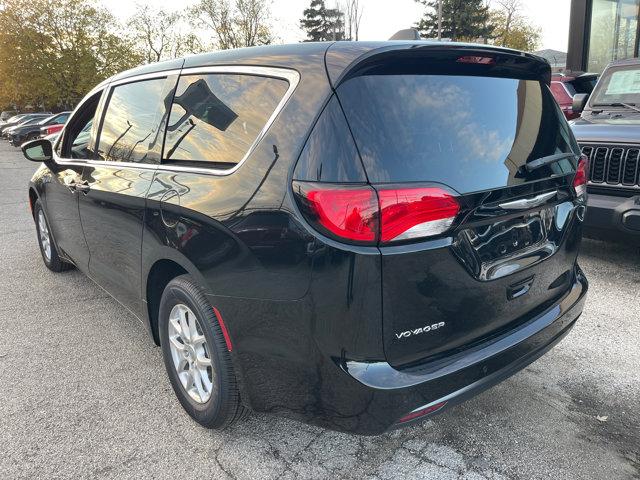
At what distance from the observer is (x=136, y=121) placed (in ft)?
9.87

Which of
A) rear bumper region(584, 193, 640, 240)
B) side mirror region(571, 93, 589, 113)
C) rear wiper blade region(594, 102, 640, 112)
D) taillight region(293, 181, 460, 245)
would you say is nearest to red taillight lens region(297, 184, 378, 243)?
taillight region(293, 181, 460, 245)

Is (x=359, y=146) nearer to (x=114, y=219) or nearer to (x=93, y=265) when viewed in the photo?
(x=114, y=219)

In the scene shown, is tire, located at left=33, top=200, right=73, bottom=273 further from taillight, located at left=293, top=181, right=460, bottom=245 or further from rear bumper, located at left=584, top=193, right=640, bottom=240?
rear bumper, located at left=584, top=193, right=640, bottom=240

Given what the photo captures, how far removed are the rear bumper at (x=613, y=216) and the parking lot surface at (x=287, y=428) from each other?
2.94 feet

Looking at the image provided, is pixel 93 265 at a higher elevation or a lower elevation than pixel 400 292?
lower

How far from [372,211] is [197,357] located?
1.25 m

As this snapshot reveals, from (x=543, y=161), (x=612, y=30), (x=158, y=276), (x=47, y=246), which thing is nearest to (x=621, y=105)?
(x=543, y=161)

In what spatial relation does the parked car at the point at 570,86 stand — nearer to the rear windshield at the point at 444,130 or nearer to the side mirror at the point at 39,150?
the rear windshield at the point at 444,130

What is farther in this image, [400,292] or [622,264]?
[622,264]

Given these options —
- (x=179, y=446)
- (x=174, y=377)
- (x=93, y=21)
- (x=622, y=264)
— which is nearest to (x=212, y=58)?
(x=174, y=377)

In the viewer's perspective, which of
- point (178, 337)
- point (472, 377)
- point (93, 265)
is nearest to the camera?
point (472, 377)

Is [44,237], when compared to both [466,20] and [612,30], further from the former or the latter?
Answer: [466,20]

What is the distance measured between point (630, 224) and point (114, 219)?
3.90 m

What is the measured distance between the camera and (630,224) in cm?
419
